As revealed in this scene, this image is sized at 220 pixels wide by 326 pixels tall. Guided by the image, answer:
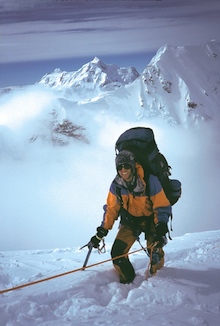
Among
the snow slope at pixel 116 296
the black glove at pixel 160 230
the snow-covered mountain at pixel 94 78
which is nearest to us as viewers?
the snow slope at pixel 116 296

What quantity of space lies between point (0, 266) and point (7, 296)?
0.98 meters

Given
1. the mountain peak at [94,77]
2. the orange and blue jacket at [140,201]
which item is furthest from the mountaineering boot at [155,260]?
the mountain peak at [94,77]

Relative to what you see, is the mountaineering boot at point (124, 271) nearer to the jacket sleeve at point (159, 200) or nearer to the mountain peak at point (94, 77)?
the jacket sleeve at point (159, 200)

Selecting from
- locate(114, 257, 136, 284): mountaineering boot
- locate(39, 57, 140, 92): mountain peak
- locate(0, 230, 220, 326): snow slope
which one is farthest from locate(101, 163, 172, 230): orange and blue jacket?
locate(39, 57, 140, 92): mountain peak

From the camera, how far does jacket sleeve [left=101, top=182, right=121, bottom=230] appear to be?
2.77 m

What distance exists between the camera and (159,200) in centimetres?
260

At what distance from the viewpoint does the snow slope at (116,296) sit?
6.59ft

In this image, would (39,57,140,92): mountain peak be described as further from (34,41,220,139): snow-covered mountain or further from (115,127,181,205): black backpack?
(115,127,181,205): black backpack

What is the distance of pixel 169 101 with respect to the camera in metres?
74.8

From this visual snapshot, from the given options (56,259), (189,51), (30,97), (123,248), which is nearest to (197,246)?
(123,248)

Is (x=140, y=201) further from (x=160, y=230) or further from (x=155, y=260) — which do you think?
(x=155, y=260)

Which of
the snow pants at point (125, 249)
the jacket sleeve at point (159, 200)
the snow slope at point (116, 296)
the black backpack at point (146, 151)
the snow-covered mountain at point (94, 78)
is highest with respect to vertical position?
the snow-covered mountain at point (94, 78)

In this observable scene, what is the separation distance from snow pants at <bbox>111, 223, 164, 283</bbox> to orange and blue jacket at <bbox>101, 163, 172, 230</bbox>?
129 mm

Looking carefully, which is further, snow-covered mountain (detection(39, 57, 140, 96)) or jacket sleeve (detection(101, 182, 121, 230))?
snow-covered mountain (detection(39, 57, 140, 96))
